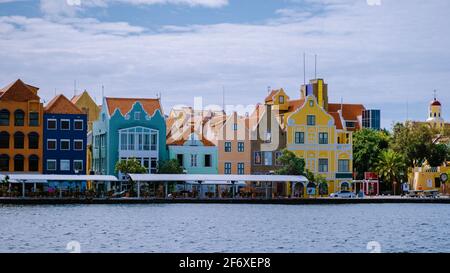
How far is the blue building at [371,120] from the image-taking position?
70.8 metres

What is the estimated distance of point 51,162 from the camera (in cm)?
5200

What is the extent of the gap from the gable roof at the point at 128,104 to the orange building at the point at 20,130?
4642mm

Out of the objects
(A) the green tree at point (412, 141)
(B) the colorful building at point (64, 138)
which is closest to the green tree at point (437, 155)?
(A) the green tree at point (412, 141)

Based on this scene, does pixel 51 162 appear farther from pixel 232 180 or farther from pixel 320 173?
pixel 320 173

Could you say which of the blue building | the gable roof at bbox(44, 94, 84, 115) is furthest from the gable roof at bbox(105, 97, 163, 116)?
the blue building

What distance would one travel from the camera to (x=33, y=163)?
51.4 metres

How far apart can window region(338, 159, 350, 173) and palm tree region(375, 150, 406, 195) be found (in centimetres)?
316

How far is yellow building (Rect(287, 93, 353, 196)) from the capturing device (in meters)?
58.0

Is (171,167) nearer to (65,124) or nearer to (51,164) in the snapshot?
(65,124)

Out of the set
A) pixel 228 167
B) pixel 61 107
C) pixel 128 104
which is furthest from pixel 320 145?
pixel 61 107

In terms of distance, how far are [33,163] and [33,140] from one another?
1308 millimetres

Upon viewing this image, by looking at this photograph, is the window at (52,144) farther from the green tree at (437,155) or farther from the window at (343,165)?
the green tree at (437,155)

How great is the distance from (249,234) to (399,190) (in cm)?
4287

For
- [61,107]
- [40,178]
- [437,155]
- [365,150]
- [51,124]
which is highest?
[61,107]
